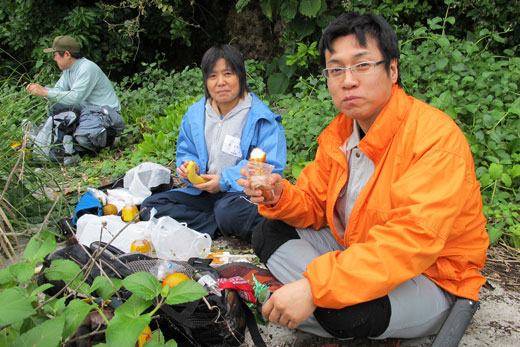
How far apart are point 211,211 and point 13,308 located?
2.15 m

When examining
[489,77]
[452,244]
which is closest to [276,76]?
[489,77]

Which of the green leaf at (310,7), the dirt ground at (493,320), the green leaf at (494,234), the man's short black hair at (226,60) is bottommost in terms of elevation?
the dirt ground at (493,320)

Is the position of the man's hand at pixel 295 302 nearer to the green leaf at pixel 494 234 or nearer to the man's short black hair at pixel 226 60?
the green leaf at pixel 494 234

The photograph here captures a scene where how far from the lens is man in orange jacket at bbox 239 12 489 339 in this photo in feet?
4.59

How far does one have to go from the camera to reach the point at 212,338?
1.71 meters

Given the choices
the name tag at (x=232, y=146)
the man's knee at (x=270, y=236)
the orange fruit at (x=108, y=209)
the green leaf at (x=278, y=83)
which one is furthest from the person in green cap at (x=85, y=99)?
the man's knee at (x=270, y=236)

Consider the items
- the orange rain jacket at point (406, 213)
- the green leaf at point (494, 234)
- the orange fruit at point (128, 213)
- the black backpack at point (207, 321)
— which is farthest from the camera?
the orange fruit at point (128, 213)

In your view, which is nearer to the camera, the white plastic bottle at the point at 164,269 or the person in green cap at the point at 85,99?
the white plastic bottle at the point at 164,269

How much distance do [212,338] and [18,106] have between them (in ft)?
9.39

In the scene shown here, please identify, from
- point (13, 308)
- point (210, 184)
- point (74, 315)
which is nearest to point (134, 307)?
point (74, 315)

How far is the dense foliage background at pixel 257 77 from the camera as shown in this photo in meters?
2.92

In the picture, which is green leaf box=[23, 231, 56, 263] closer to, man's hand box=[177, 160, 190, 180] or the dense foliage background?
the dense foliage background

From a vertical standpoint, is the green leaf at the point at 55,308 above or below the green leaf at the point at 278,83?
below

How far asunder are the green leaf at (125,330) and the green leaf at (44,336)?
11cm
